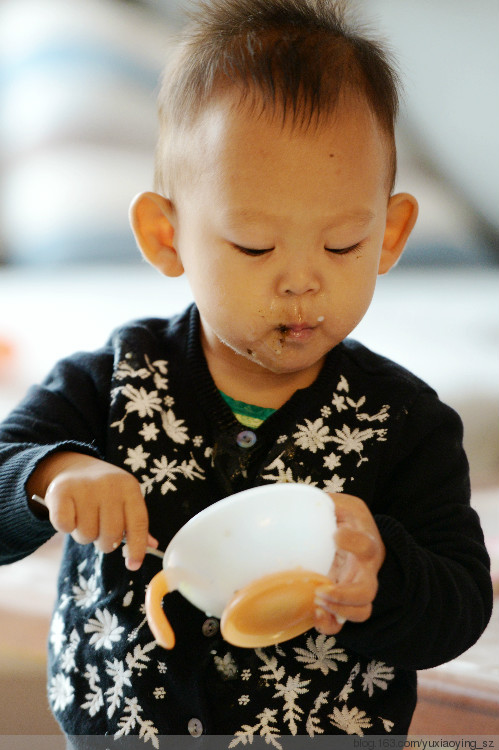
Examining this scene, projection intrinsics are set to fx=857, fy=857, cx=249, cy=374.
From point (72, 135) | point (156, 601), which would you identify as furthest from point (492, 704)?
point (72, 135)

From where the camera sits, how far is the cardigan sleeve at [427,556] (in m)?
0.69

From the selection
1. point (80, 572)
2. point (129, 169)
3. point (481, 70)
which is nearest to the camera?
point (80, 572)

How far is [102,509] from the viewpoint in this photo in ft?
2.20

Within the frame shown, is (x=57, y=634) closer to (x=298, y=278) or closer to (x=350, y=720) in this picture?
(x=350, y=720)

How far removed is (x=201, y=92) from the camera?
776mm

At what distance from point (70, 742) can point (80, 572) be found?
16 cm

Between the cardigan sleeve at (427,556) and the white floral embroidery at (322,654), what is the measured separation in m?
0.05

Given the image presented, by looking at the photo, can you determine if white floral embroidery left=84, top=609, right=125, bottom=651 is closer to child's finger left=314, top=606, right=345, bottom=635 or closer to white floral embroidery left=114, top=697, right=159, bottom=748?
white floral embroidery left=114, top=697, right=159, bottom=748

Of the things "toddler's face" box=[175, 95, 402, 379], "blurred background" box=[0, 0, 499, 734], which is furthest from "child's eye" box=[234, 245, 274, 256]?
"blurred background" box=[0, 0, 499, 734]

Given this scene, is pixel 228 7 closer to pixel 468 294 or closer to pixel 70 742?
pixel 70 742

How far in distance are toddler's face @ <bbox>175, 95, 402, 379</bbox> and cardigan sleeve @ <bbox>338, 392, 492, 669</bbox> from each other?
5.5 inches

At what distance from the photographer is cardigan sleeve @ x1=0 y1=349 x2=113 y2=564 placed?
725mm

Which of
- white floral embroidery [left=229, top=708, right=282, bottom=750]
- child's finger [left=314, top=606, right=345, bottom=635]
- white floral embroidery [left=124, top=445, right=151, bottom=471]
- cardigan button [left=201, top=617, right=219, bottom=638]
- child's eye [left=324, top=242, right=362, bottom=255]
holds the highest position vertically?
child's eye [left=324, top=242, right=362, bottom=255]

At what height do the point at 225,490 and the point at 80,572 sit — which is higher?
the point at 225,490
